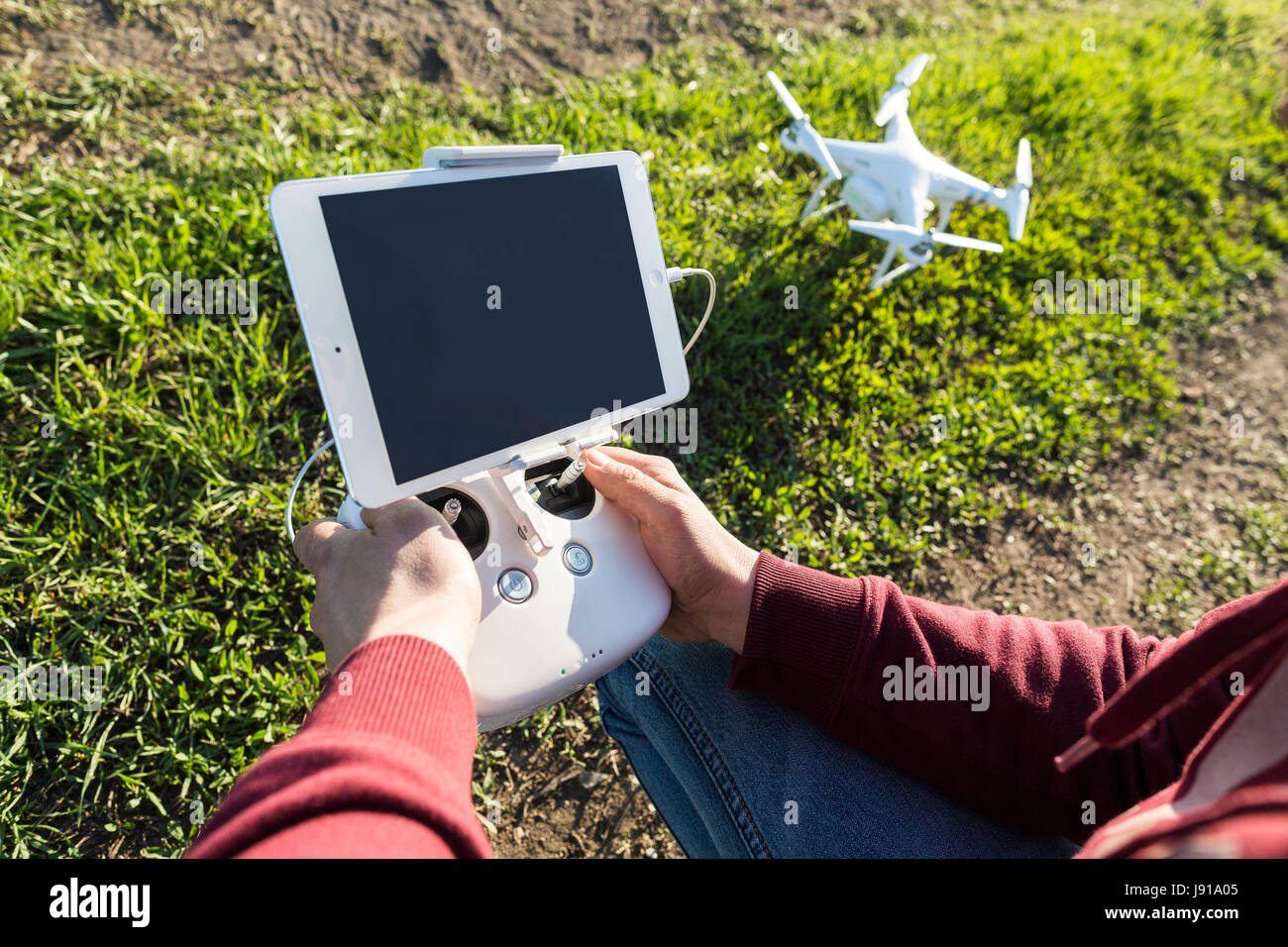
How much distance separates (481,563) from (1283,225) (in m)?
4.47

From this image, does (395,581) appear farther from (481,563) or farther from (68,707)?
(68,707)

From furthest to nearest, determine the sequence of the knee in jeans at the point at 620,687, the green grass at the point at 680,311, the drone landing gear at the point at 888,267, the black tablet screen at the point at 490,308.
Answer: the drone landing gear at the point at 888,267 < the green grass at the point at 680,311 < the knee in jeans at the point at 620,687 < the black tablet screen at the point at 490,308

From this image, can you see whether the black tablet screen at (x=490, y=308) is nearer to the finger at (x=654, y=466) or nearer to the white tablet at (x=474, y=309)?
the white tablet at (x=474, y=309)

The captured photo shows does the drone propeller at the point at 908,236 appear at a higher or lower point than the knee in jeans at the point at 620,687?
higher

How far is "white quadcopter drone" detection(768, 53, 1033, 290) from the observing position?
2590 millimetres

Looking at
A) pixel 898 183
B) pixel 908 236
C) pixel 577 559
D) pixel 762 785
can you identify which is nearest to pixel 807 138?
pixel 898 183

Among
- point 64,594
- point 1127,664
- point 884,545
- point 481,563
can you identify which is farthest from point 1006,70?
point 64,594

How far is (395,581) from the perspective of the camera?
Result: 3.79ft

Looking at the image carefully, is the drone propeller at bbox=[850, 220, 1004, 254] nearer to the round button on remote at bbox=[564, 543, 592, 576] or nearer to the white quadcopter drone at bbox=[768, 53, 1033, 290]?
the white quadcopter drone at bbox=[768, 53, 1033, 290]

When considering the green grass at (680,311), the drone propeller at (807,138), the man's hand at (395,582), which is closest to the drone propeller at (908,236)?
the drone propeller at (807,138)

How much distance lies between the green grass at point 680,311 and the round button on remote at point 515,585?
90cm

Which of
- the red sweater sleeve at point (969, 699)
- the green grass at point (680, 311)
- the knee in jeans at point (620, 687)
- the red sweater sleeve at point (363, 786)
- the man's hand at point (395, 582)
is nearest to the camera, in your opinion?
the red sweater sleeve at point (363, 786)

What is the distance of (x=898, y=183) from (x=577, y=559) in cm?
197

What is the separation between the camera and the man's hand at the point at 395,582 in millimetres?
1111
